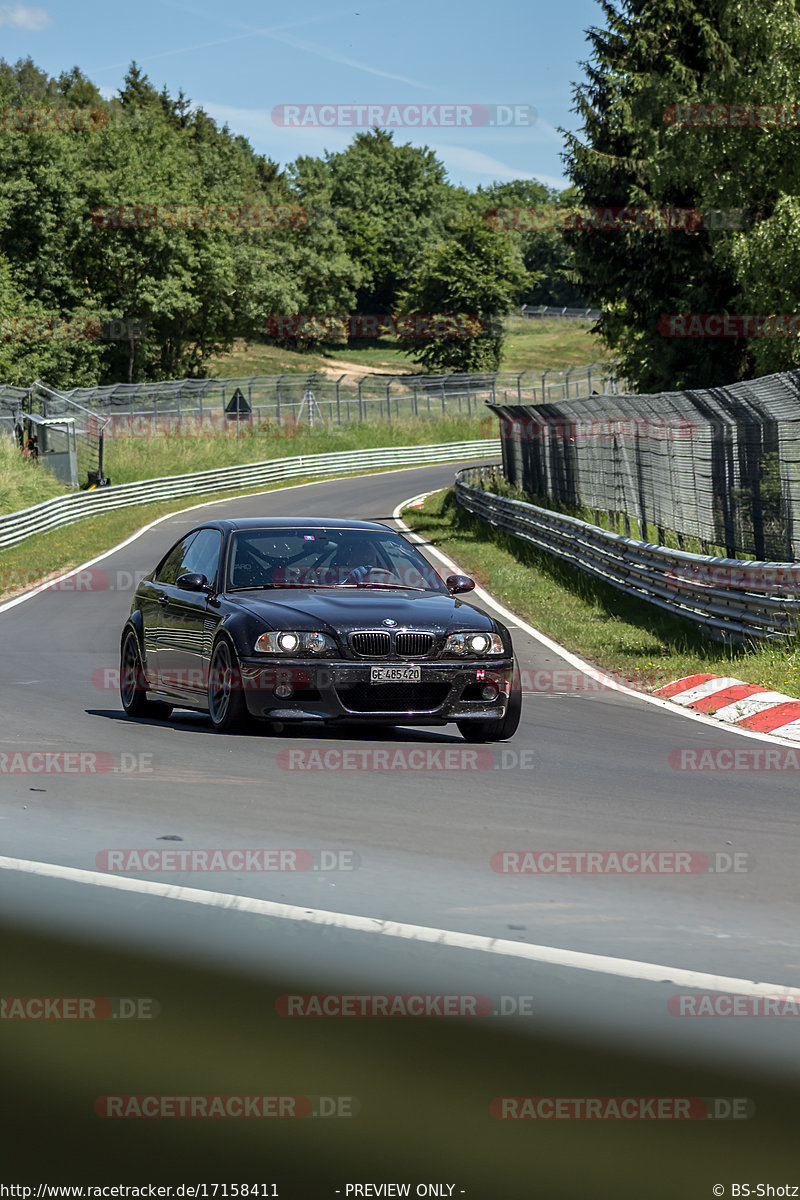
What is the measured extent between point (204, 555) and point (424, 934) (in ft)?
21.0

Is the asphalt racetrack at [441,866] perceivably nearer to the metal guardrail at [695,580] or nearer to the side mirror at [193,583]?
the side mirror at [193,583]

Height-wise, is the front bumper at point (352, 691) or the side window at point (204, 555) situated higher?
the side window at point (204, 555)

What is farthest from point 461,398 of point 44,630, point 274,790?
point 274,790

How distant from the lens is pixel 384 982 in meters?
4.46

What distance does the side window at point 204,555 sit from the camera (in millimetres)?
10789

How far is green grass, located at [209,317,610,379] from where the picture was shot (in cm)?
10562

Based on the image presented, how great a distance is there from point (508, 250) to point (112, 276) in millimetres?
36259

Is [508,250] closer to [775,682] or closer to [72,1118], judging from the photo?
[775,682]

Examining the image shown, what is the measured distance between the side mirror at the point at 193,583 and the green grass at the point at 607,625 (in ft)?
16.4

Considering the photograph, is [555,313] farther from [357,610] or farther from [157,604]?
[357,610]

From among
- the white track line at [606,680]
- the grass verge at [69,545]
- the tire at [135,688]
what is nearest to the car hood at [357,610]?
the tire at [135,688]

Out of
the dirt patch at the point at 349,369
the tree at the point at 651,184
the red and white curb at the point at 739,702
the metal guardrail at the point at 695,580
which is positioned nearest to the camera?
the red and white curb at the point at 739,702

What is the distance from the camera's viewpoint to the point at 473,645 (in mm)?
9625

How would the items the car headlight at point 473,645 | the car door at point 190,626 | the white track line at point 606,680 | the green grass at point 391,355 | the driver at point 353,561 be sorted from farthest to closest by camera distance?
the green grass at point 391,355, the white track line at point 606,680, the driver at point 353,561, the car door at point 190,626, the car headlight at point 473,645
